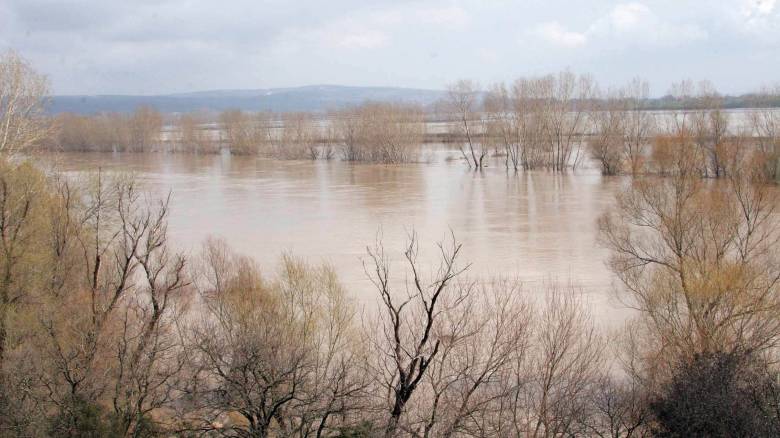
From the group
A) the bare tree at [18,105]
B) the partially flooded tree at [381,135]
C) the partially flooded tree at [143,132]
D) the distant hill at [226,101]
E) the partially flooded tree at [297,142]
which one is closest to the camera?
the bare tree at [18,105]

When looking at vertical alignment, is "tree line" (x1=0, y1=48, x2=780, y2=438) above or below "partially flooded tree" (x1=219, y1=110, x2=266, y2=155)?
below

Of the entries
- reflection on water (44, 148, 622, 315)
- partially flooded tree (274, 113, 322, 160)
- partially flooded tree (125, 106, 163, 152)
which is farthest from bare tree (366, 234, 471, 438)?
partially flooded tree (125, 106, 163, 152)

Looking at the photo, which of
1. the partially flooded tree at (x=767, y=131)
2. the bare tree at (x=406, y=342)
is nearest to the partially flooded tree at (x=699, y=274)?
the bare tree at (x=406, y=342)

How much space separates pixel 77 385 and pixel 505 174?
1129 inches

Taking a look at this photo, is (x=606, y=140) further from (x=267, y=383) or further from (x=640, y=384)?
(x=267, y=383)

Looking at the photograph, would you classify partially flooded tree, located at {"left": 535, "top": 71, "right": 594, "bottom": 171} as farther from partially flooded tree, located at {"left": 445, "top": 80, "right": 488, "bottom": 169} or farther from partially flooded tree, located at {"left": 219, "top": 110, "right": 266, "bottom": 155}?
partially flooded tree, located at {"left": 219, "top": 110, "right": 266, "bottom": 155}

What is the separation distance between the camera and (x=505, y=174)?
3550cm

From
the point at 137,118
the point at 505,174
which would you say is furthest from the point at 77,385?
the point at 137,118

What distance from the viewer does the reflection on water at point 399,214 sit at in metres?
16.5

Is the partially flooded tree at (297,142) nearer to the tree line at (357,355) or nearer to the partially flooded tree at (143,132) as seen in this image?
the partially flooded tree at (143,132)

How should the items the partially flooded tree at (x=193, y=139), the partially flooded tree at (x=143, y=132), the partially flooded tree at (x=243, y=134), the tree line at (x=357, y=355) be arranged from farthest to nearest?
the partially flooded tree at (x=143, y=132)
the partially flooded tree at (x=193, y=139)
the partially flooded tree at (x=243, y=134)
the tree line at (x=357, y=355)

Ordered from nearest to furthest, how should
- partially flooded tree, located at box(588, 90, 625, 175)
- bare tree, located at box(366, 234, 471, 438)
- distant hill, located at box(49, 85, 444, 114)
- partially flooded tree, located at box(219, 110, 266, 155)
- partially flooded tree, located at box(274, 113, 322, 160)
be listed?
bare tree, located at box(366, 234, 471, 438) → partially flooded tree, located at box(588, 90, 625, 175) → partially flooded tree, located at box(274, 113, 322, 160) → partially flooded tree, located at box(219, 110, 266, 155) → distant hill, located at box(49, 85, 444, 114)

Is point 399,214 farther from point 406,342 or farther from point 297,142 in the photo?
point 297,142

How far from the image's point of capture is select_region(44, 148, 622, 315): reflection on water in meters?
16.5
